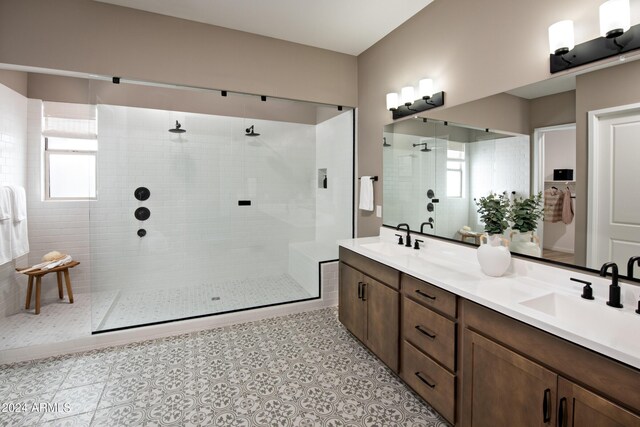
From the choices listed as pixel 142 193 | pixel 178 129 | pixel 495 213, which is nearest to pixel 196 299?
pixel 142 193

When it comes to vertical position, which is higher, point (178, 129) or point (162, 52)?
point (162, 52)

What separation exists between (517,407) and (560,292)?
66 centimetres

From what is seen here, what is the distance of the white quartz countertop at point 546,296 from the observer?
1.10 m

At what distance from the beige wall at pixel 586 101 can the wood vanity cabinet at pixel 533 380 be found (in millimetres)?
665

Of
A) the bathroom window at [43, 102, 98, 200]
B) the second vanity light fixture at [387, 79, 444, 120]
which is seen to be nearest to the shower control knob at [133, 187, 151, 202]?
the bathroom window at [43, 102, 98, 200]

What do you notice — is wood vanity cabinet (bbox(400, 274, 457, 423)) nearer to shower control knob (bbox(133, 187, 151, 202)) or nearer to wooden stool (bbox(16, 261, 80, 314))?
shower control knob (bbox(133, 187, 151, 202))

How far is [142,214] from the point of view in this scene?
10.2ft

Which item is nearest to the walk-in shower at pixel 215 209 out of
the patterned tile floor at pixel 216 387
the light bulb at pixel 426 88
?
the patterned tile floor at pixel 216 387

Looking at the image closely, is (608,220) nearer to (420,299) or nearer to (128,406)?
(420,299)

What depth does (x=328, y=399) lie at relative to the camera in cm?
199

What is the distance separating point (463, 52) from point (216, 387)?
2.98 meters

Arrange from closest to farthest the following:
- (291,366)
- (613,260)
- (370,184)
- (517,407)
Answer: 1. (517,407)
2. (613,260)
3. (291,366)
4. (370,184)

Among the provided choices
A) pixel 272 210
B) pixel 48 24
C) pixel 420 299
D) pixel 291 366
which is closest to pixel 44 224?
pixel 48 24

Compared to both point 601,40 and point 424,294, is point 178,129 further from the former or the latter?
point 601,40
